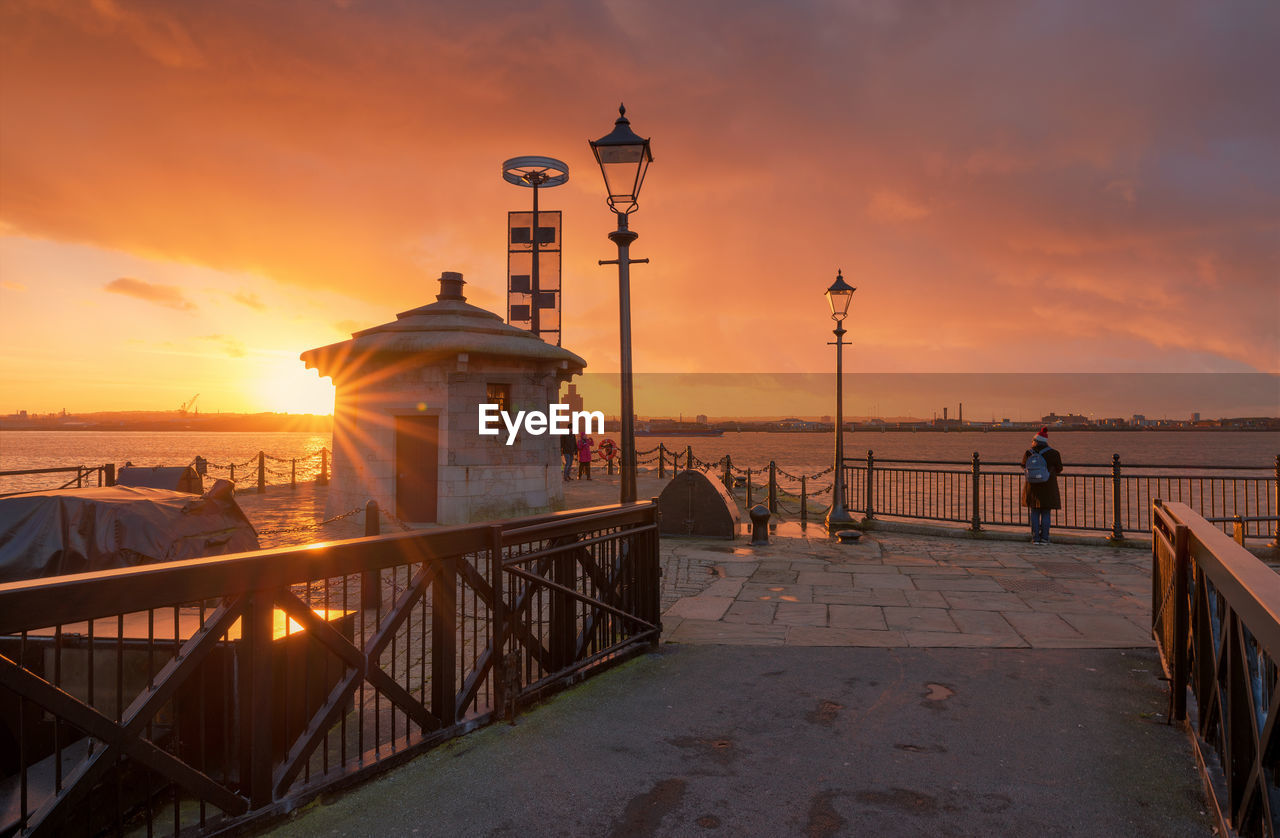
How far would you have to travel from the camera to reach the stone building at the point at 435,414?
15055 millimetres

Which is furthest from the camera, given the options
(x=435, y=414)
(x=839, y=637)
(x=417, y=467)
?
(x=417, y=467)

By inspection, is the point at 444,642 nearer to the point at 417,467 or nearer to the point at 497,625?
the point at 497,625

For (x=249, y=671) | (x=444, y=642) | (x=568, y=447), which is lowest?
(x=444, y=642)

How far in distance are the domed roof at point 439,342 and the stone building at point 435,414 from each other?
0.02 m

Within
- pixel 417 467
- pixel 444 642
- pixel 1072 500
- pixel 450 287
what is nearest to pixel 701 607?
pixel 444 642

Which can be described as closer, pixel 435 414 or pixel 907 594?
pixel 907 594

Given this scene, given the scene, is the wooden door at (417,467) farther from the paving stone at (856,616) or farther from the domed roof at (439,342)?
the paving stone at (856,616)

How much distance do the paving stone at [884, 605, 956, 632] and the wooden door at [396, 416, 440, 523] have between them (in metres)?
10.4

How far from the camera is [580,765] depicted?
12.8 ft

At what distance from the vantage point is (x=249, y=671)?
10.4 feet

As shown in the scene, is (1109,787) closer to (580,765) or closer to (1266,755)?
(1266,755)

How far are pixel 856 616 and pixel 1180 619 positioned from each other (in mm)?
3271

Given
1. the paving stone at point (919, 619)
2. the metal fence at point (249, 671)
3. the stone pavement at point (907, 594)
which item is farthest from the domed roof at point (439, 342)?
the paving stone at point (919, 619)

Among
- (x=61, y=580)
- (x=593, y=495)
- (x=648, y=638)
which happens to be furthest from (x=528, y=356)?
(x=61, y=580)
